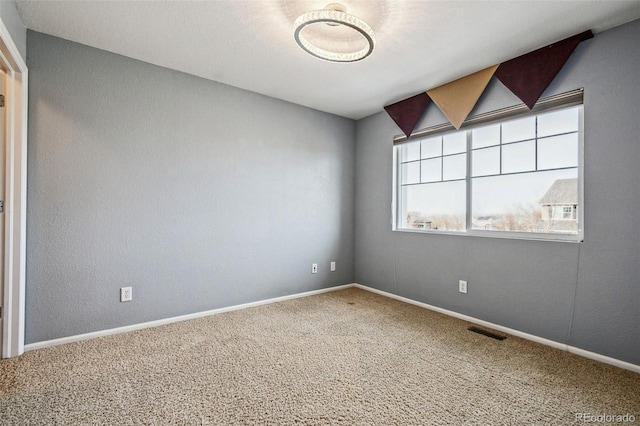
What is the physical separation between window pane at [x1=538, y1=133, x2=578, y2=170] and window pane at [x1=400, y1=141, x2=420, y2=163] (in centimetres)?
123

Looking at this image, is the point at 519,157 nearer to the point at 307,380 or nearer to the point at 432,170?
the point at 432,170

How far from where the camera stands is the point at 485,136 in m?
2.89

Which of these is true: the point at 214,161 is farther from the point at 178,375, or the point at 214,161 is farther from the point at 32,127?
the point at 178,375

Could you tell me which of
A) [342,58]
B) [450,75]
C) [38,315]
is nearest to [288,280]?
[38,315]

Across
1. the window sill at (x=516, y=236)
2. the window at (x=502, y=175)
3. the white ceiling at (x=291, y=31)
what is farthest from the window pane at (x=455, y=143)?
the window sill at (x=516, y=236)

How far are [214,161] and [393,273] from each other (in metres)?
2.40

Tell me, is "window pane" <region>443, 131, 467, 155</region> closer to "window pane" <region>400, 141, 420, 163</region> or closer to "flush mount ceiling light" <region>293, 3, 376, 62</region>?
"window pane" <region>400, 141, 420, 163</region>

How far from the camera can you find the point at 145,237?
266cm

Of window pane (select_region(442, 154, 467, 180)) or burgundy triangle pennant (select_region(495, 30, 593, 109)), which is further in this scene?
window pane (select_region(442, 154, 467, 180))

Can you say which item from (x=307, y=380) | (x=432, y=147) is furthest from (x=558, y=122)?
(x=307, y=380)

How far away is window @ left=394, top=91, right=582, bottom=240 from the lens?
7.79ft

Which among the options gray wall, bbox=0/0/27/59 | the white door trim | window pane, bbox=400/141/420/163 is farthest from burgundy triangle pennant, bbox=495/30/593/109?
the white door trim

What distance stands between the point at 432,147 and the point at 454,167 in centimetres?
38

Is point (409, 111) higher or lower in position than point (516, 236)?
higher
